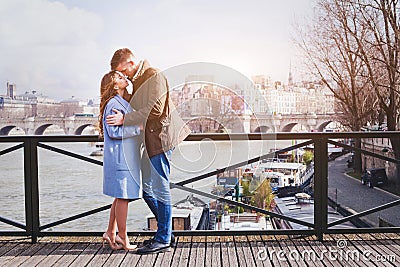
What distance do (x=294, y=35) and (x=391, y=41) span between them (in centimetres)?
328

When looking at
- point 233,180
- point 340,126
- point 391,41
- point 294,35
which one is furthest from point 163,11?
point 340,126

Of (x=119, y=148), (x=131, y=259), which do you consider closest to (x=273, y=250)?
(x=131, y=259)

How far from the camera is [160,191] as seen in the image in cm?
248

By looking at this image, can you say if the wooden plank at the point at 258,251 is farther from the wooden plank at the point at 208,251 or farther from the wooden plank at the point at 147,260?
the wooden plank at the point at 147,260

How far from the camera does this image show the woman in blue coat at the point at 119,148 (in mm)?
2428

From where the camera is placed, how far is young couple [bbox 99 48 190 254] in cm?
238

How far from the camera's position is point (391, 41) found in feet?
34.5

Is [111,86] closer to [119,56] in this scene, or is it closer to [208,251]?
[119,56]

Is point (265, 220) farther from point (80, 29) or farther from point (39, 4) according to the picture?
point (39, 4)

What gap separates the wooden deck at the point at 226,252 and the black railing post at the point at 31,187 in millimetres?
96

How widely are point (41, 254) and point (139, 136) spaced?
0.88 metres

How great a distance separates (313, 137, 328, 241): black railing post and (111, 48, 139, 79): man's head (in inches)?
48.6

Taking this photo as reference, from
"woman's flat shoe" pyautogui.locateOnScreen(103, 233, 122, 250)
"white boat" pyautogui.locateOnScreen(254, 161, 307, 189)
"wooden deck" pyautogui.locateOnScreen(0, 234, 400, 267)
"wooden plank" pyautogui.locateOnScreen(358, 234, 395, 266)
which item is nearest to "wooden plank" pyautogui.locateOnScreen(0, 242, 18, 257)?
"wooden deck" pyautogui.locateOnScreen(0, 234, 400, 267)

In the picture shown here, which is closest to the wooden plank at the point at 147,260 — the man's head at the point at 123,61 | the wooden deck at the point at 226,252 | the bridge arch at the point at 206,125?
the wooden deck at the point at 226,252
